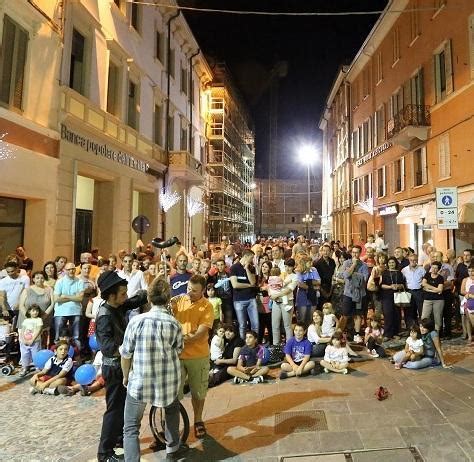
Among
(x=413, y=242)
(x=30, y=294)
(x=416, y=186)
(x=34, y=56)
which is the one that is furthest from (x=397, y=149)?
(x=30, y=294)

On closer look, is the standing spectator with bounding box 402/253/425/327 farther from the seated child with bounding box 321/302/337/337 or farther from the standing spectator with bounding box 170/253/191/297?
A: the standing spectator with bounding box 170/253/191/297

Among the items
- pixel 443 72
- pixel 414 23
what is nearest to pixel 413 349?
pixel 443 72

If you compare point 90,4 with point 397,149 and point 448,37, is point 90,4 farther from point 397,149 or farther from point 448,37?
point 397,149

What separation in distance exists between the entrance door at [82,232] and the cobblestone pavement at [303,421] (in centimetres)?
801

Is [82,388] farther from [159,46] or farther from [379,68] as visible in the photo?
[379,68]

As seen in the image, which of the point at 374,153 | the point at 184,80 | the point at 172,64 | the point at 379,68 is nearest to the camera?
the point at 172,64

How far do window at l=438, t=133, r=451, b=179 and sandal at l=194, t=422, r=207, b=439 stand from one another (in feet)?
50.7

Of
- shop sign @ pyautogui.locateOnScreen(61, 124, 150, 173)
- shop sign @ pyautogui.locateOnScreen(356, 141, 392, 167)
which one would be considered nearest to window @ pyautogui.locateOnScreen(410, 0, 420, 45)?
shop sign @ pyautogui.locateOnScreen(356, 141, 392, 167)

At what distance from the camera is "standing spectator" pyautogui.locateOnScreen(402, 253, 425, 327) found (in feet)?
26.8

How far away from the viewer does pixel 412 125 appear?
17641 millimetres

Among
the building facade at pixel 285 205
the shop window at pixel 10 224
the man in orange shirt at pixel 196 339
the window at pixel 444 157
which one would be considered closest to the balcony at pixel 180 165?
the shop window at pixel 10 224

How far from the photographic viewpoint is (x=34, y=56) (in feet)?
34.5

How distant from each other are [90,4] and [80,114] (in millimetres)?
4019

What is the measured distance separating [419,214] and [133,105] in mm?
14242
